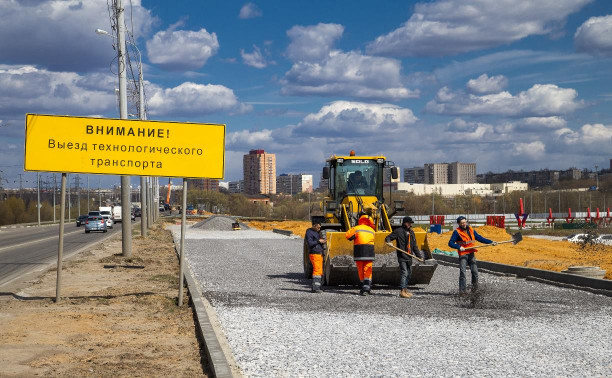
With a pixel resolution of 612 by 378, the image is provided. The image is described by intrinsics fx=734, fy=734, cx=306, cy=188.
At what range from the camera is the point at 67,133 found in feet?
48.1

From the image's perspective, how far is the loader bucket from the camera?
55.1 feet

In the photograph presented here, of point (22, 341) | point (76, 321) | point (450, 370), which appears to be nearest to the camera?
point (450, 370)

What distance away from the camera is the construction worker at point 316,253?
1589 cm

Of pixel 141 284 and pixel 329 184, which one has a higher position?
pixel 329 184

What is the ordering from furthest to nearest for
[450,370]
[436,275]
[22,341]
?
[436,275] → [22,341] → [450,370]

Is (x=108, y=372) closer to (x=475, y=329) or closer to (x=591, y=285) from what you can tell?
(x=475, y=329)

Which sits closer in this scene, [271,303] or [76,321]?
[76,321]

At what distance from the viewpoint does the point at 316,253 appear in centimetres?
1603

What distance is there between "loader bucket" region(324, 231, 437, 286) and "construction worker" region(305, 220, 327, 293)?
26.6 inches

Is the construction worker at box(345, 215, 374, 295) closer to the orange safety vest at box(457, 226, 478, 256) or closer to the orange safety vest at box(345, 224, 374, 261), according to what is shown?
the orange safety vest at box(345, 224, 374, 261)

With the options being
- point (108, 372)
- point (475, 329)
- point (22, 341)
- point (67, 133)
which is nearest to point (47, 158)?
point (67, 133)

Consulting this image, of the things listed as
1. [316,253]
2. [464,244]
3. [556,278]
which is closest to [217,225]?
[556,278]

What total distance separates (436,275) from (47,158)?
35.6 ft

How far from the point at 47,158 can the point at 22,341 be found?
5.26 m
